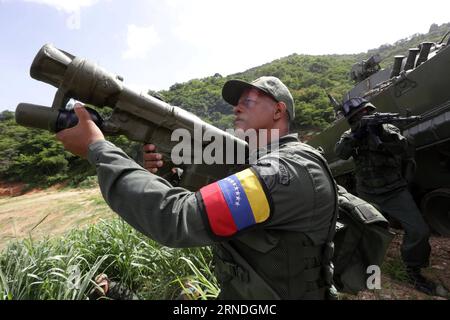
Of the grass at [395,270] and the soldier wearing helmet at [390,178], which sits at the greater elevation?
the soldier wearing helmet at [390,178]

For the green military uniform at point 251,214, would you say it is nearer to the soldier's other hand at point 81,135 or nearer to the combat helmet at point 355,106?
the soldier's other hand at point 81,135

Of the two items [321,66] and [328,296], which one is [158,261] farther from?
[321,66]

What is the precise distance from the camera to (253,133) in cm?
188

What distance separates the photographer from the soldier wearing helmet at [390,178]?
376cm

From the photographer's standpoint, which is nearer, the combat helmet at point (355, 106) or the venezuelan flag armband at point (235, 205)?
the venezuelan flag armband at point (235, 205)

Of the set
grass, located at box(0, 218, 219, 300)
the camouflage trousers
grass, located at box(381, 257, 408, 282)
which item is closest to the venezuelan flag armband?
grass, located at box(0, 218, 219, 300)

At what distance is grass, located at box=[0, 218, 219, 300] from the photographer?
2521mm

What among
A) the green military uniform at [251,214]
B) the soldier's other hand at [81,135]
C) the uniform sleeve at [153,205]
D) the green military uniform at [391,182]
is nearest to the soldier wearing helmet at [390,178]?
the green military uniform at [391,182]

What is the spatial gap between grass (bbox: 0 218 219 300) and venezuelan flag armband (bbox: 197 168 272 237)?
170cm

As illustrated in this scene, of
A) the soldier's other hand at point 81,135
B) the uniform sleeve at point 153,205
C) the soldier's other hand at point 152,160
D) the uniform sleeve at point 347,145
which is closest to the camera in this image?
the uniform sleeve at point 153,205

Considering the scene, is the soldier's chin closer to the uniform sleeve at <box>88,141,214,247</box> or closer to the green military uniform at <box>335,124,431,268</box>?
the uniform sleeve at <box>88,141,214,247</box>

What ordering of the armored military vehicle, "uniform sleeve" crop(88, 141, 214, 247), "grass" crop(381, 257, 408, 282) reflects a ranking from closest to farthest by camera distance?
"uniform sleeve" crop(88, 141, 214, 247)
"grass" crop(381, 257, 408, 282)
the armored military vehicle

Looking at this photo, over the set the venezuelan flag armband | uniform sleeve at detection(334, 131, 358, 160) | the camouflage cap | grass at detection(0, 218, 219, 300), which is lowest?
grass at detection(0, 218, 219, 300)

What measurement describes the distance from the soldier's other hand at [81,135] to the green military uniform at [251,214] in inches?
3.8
